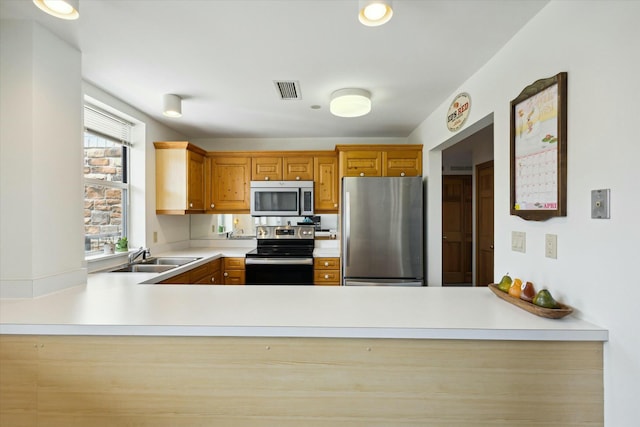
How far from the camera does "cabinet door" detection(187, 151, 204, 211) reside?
345 centimetres

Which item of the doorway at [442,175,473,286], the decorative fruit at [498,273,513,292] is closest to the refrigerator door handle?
the decorative fruit at [498,273,513,292]

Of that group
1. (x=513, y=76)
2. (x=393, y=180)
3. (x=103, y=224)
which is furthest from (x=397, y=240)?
(x=103, y=224)

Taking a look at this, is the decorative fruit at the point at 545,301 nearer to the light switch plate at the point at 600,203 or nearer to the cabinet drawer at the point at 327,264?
the light switch plate at the point at 600,203

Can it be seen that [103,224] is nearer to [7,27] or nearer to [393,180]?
[7,27]

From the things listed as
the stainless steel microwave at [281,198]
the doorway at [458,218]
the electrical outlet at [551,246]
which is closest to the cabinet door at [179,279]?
the stainless steel microwave at [281,198]

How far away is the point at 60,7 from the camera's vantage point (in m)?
1.29

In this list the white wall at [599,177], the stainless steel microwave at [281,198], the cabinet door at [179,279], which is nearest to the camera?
the white wall at [599,177]

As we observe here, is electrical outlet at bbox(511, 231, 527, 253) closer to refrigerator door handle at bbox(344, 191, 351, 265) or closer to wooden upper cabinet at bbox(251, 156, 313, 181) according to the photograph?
refrigerator door handle at bbox(344, 191, 351, 265)

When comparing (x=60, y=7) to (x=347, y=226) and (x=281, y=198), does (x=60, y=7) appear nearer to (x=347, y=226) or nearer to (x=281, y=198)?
(x=347, y=226)

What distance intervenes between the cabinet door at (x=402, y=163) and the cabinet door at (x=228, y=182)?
1711mm

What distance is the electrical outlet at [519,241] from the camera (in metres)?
Result: 1.58

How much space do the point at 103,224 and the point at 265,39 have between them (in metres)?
2.23

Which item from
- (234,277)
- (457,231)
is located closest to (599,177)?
(234,277)

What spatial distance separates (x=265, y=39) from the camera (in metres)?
1.74
